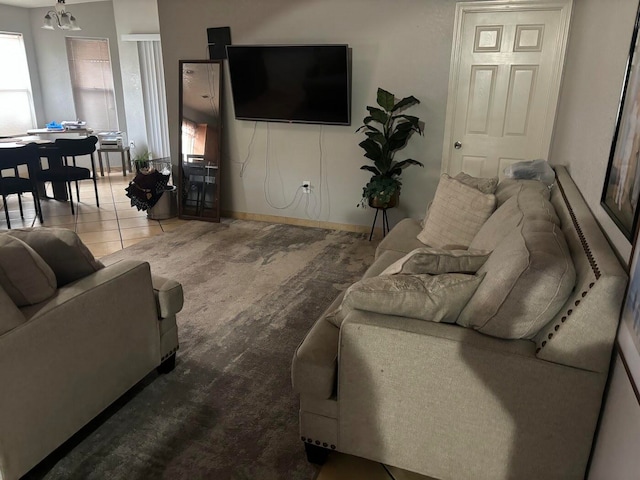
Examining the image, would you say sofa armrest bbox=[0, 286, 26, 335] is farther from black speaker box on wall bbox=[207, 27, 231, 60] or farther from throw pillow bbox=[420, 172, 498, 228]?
black speaker box on wall bbox=[207, 27, 231, 60]

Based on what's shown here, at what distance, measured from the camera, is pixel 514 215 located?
86.9 inches

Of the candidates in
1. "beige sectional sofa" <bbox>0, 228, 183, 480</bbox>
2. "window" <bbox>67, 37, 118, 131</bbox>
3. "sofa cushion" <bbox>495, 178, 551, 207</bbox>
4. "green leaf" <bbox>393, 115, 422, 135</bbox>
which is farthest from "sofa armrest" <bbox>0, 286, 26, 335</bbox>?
"window" <bbox>67, 37, 118, 131</bbox>

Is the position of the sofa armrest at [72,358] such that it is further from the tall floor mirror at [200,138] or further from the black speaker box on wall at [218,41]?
the black speaker box on wall at [218,41]

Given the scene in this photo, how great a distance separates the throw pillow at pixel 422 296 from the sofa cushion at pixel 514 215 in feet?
1.69

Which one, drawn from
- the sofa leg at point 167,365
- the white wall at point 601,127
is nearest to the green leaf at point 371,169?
the white wall at point 601,127

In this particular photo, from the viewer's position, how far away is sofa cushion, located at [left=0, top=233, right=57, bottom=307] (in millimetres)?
1701

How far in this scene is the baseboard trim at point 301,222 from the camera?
15.9ft

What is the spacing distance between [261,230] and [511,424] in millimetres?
3685

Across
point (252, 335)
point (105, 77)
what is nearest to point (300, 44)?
point (252, 335)

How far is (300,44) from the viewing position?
443cm

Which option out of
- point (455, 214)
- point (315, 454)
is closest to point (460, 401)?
point (315, 454)

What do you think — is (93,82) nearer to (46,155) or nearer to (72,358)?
(46,155)

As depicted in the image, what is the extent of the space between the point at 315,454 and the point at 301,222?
3.40m

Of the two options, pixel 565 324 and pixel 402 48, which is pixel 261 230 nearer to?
pixel 402 48
